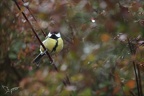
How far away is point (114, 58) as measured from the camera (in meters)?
2.32

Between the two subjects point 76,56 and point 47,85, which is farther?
point 47,85

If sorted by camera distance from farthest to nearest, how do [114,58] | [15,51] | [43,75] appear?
[15,51]
[114,58]
[43,75]

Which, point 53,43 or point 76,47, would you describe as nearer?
point 76,47

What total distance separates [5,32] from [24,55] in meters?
0.56

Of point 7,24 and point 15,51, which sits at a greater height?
point 7,24

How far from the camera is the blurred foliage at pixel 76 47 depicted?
1.16 meters

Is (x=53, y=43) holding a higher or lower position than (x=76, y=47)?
lower

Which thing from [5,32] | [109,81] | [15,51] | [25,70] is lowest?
[109,81]

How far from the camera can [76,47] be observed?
1.06m

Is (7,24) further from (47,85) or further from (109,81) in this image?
(47,85)

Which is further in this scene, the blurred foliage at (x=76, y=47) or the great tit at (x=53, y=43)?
the great tit at (x=53, y=43)

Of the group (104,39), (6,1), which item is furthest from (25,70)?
(104,39)

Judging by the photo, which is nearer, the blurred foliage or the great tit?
the blurred foliage

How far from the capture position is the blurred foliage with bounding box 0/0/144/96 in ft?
Result: 3.80
